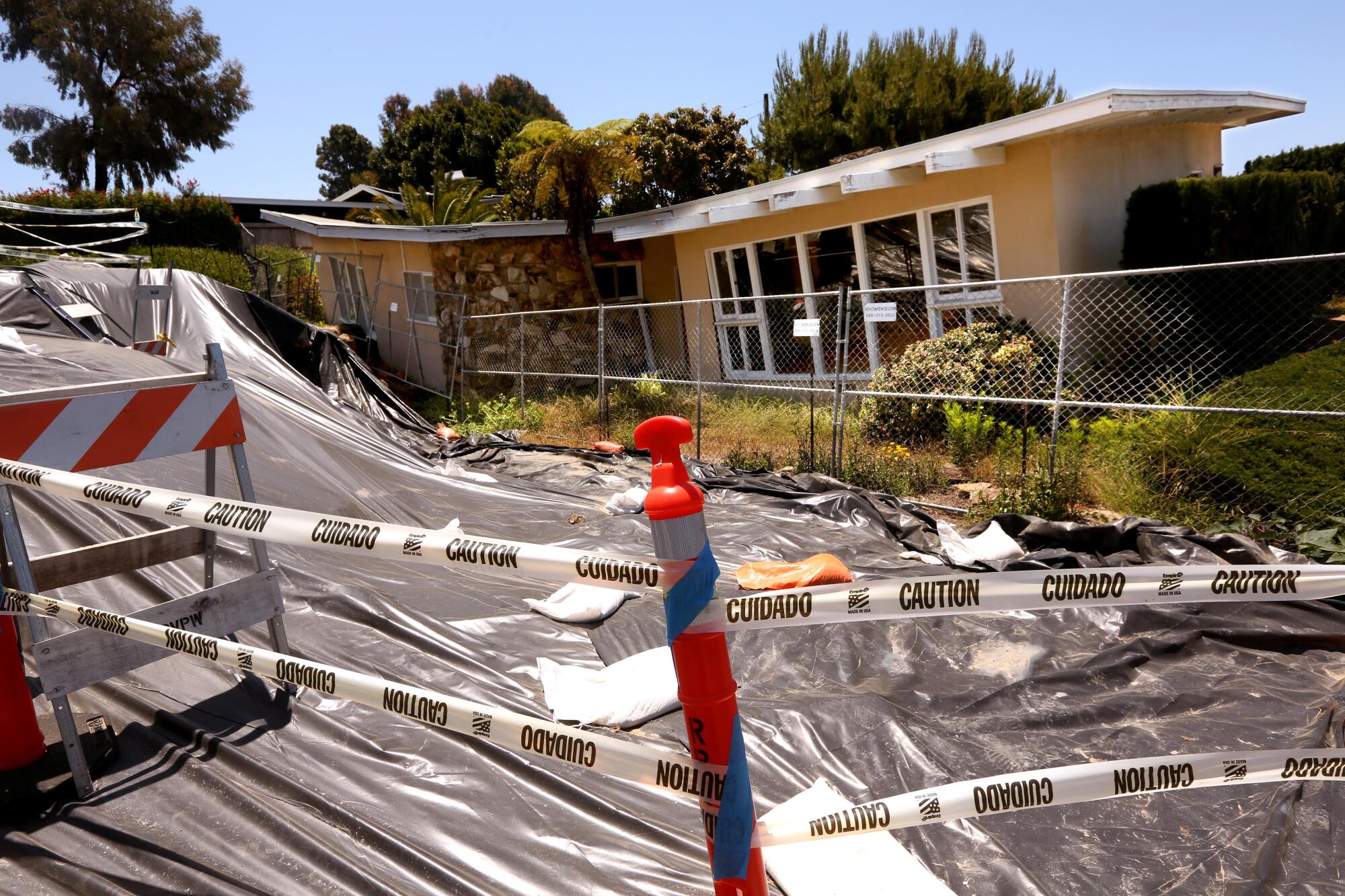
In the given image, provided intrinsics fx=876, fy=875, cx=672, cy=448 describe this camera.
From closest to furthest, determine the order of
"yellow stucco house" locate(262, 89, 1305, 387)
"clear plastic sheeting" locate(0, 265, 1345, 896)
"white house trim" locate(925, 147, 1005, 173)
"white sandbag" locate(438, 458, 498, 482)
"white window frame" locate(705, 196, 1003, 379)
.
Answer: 1. "clear plastic sheeting" locate(0, 265, 1345, 896)
2. "white sandbag" locate(438, 458, 498, 482)
3. "yellow stucco house" locate(262, 89, 1305, 387)
4. "white house trim" locate(925, 147, 1005, 173)
5. "white window frame" locate(705, 196, 1003, 379)

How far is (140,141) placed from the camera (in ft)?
118

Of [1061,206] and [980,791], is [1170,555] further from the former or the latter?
[1061,206]

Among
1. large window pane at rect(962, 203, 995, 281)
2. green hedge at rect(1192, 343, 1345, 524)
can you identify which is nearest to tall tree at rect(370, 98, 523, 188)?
large window pane at rect(962, 203, 995, 281)

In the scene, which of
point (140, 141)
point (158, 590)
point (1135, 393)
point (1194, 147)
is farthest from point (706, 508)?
point (140, 141)

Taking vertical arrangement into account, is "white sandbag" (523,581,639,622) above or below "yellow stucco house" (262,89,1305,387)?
below

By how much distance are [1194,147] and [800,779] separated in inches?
470

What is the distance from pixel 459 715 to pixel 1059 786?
4.41 feet

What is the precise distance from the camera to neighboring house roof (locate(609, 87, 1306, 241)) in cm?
950

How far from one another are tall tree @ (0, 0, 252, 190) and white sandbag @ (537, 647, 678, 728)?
40320 mm

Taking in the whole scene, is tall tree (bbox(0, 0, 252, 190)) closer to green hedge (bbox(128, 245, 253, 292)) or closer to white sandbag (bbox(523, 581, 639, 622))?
green hedge (bbox(128, 245, 253, 292))

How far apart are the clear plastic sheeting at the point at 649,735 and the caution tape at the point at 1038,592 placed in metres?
1.27

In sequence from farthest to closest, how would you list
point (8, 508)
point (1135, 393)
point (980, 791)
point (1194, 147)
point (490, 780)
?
1. point (1194, 147)
2. point (1135, 393)
3. point (490, 780)
4. point (8, 508)
5. point (980, 791)

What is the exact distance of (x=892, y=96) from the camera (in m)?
24.8

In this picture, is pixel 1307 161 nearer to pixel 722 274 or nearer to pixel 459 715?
pixel 722 274
